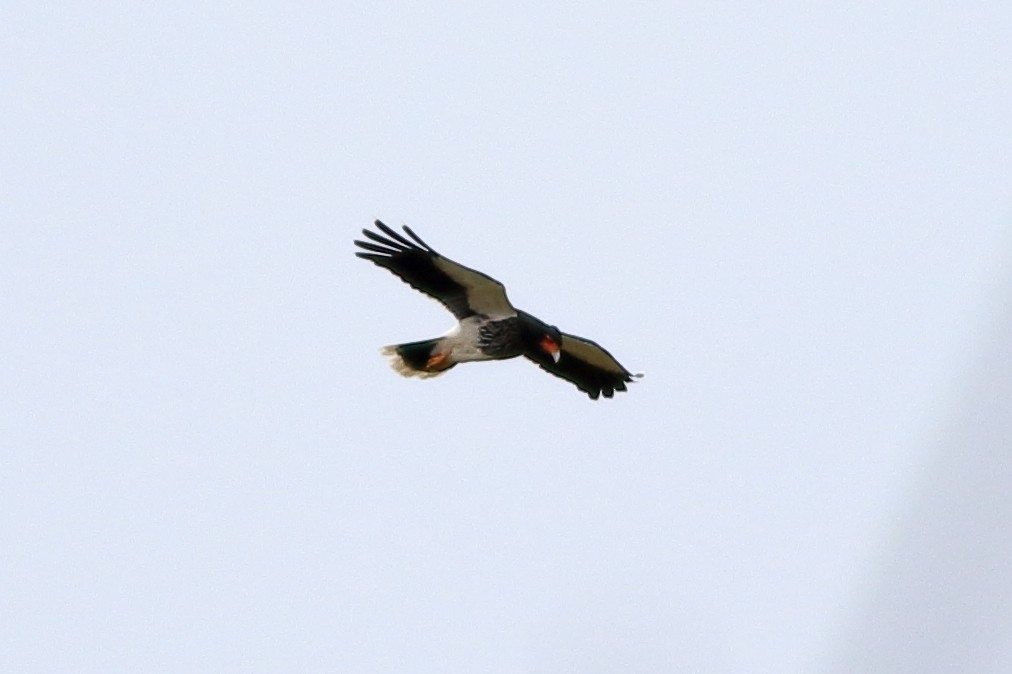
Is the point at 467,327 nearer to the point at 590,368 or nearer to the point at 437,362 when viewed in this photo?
the point at 437,362

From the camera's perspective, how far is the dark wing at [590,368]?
64.3 feet

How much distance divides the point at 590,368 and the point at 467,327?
176 centimetres

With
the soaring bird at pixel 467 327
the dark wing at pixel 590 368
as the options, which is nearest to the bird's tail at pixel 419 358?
the soaring bird at pixel 467 327

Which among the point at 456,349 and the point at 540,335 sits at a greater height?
the point at 540,335

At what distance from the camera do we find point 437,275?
1845cm

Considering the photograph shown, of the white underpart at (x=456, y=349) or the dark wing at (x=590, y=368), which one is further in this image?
the dark wing at (x=590, y=368)

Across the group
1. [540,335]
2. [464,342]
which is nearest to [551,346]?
[540,335]

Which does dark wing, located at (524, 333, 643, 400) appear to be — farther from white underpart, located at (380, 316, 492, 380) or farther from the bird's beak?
white underpart, located at (380, 316, 492, 380)

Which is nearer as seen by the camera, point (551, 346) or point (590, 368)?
point (551, 346)

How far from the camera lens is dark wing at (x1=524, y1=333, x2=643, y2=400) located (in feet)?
64.3

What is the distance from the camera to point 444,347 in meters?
19.0

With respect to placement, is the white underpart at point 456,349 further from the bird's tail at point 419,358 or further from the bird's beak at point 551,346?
the bird's beak at point 551,346

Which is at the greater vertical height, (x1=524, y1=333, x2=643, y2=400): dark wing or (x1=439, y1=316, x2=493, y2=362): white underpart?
(x1=524, y1=333, x2=643, y2=400): dark wing

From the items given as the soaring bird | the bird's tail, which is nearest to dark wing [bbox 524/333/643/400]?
the soaring bird
